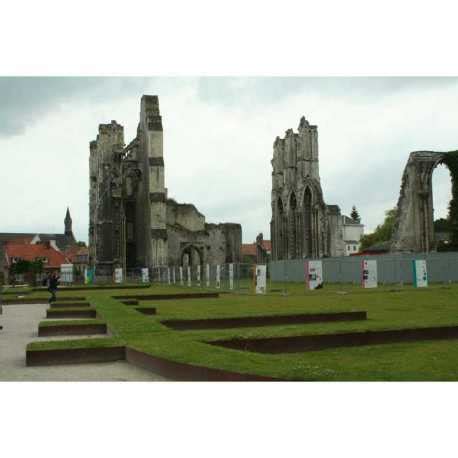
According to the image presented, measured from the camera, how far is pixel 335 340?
464 inches

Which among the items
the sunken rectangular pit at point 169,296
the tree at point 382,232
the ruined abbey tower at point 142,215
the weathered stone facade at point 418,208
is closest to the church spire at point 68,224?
the tree at point 382,232

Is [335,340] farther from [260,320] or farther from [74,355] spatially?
[74,355]

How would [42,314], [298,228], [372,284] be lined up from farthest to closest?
[298,228]
[372,284]
[42,314]

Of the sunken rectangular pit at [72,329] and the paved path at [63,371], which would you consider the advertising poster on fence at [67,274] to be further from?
the paved path at [63,371]

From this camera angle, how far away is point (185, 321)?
1506 centimetres

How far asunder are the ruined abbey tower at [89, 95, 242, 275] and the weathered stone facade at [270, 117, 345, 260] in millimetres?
6588

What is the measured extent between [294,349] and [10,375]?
475 centimetres

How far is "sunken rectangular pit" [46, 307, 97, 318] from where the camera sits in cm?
1973

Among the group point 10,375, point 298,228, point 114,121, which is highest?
point 114,121

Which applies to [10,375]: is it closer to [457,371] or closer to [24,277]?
[457,371]

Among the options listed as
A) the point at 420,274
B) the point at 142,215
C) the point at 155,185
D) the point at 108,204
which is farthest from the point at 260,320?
the point at 142,215

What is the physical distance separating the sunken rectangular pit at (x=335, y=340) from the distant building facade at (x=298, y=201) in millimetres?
41628

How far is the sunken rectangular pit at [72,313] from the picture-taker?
19.7 meters

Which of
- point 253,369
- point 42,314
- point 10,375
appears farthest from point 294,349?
point 42,314
